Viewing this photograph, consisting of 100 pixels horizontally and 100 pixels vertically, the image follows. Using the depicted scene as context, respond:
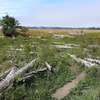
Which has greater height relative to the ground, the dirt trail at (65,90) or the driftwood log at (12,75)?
the driftwood log at (12,75)

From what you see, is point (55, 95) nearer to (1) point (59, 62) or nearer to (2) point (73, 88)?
(2) point (73, 88)

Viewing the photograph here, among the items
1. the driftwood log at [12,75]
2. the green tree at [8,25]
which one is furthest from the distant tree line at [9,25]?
the driftwood log at [12,75]

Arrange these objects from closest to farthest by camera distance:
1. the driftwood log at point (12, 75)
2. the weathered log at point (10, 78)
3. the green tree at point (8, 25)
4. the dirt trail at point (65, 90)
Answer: the weathered log at point (10, 78), the driftwood log at point (12, 75), the dirt trail at point (65, 90), the green tree at point (8, 25)

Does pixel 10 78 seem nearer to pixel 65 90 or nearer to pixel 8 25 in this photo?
pixel 65 90

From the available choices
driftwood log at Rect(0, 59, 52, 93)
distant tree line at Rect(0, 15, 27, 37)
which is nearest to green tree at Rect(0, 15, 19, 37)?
distant tree line at Rect(0, 15, 27, 37)

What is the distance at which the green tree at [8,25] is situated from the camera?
1586 inches

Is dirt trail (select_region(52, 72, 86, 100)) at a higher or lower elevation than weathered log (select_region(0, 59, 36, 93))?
lower

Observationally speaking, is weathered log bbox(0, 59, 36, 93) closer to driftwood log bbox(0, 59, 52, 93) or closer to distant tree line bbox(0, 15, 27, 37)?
driftwood log bbox(0, 59, 52, 93)

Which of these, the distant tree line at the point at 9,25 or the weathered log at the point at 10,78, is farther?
the distant tree line at the point at 9,25

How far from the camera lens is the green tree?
132 ft

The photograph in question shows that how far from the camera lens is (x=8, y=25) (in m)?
40.1

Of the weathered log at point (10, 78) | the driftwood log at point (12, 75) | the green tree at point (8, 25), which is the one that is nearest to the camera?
the weathered log at point (10, 78)

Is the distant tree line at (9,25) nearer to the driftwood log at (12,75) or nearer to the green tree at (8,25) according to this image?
the green tree at (8,25)

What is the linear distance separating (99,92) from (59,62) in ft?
20.7
